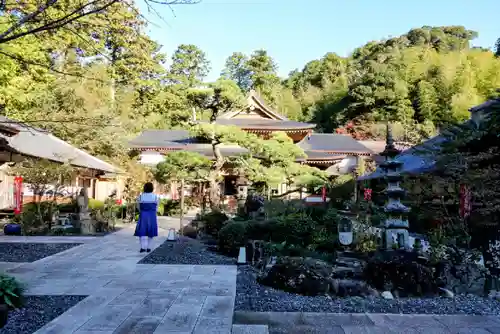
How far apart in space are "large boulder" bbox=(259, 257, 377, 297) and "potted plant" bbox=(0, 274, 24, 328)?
8.55 ft

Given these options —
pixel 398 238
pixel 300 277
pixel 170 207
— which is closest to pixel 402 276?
pixel 300 277

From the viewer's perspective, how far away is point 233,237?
7.40 metres

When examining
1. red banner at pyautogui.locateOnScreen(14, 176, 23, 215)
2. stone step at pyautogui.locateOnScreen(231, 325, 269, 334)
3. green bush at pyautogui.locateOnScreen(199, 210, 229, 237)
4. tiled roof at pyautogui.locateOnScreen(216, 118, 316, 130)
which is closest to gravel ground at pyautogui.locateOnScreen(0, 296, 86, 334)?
stone step at pyautogui.locateOnScreen(231, 325, 269, 334)

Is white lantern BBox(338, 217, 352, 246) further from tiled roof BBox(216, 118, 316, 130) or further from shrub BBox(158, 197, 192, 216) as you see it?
tiled roof BBox(216, 118, 316, 130)

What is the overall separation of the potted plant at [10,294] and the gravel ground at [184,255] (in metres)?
2.75

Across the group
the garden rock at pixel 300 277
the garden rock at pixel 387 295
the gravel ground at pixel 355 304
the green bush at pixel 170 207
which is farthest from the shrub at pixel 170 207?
the garden rock at pixel 387 295

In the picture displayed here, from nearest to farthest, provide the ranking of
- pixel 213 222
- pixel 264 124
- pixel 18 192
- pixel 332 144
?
pixel 213 222, pixel 18 192, pixel 264 124, pixel 332 144

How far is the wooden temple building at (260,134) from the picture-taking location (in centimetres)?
2114

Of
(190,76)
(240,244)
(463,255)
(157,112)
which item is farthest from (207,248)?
(190,76)

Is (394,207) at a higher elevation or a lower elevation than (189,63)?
lower

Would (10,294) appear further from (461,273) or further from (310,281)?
(461,273)

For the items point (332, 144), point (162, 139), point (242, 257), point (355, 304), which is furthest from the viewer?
point (332, 144)

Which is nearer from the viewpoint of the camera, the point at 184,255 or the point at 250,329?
the point at 250,329

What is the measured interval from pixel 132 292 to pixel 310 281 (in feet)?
6.48
